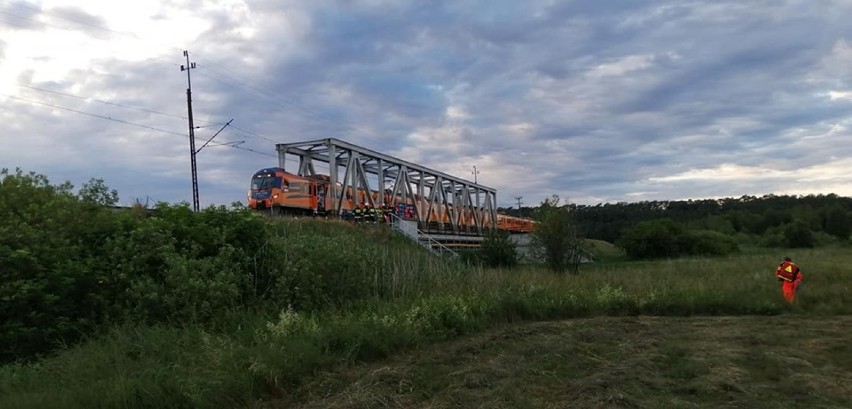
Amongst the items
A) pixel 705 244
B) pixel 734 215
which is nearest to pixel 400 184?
pixel 705 244

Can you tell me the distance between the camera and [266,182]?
33.6 metres

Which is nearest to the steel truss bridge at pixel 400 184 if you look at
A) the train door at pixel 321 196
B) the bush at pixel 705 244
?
the train door at pixel 321 196

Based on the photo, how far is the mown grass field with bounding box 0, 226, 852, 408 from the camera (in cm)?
650

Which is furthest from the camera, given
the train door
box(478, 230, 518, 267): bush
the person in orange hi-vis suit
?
the train door

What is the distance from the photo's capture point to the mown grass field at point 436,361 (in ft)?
21.3

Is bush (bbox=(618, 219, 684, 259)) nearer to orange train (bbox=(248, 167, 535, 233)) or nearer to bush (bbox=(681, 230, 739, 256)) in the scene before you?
bush (bbox=(681, 230, 739, 256))

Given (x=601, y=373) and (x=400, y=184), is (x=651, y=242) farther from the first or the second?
(x=601, y=373)

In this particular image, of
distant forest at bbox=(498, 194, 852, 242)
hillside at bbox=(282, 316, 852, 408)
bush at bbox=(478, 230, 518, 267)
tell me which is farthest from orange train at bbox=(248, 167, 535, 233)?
distant forest at bbox=(498, 194, 852, 242)

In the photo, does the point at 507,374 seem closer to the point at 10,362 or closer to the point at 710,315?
the point at 10,362

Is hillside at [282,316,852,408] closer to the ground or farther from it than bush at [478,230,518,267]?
closer to the ground

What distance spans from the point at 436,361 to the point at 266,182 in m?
27.0

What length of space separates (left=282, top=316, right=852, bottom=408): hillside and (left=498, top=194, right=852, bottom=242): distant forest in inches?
2336

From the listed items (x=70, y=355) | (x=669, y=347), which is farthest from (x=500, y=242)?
(x=70, y=355)

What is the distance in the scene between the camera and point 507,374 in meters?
7.78
